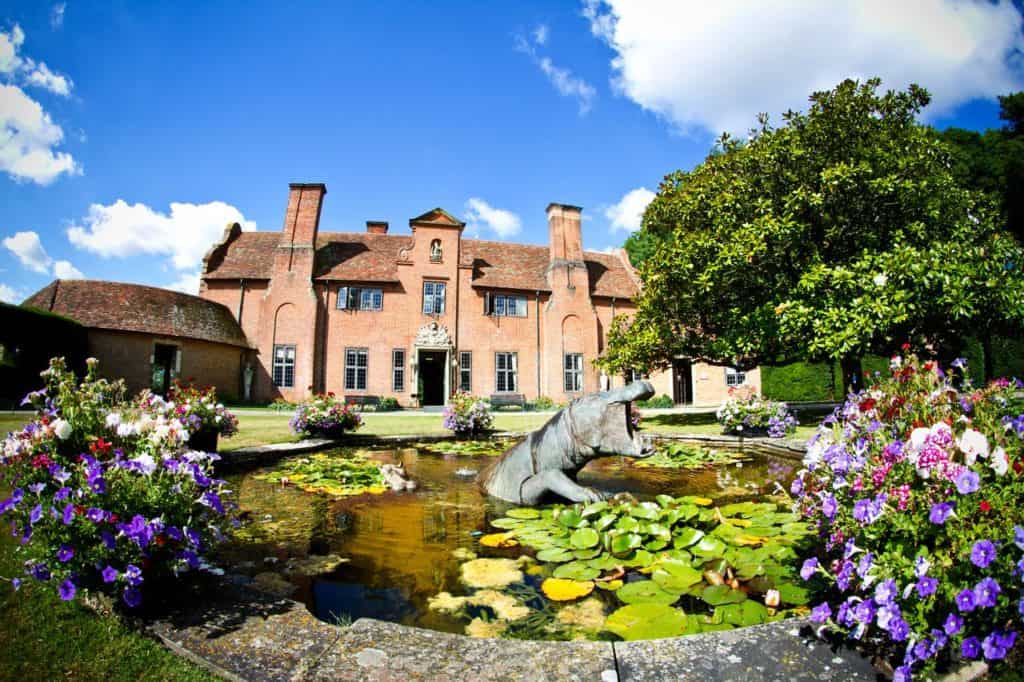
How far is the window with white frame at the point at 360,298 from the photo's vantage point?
2570 centimetres

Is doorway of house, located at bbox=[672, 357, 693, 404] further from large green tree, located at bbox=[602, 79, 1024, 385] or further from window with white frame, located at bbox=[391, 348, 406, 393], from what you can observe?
window with white frame, located at bbox=[391, 348, 406, 393]

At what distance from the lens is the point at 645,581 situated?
2.94 meters

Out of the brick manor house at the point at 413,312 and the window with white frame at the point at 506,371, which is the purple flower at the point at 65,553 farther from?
the window with white frame at the point at 506,371

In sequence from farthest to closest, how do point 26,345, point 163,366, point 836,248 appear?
point 163,366 < point 26,345 < point 836,248

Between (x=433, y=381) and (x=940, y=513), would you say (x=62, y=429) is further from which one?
(x=433, y=381)

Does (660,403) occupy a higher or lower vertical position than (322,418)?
lower

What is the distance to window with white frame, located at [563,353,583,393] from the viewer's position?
Result: 27125mm

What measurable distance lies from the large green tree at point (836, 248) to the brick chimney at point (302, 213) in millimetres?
18708

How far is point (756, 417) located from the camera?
9.52 m

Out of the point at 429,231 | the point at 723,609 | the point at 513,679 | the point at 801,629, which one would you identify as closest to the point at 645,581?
the point at 723,609

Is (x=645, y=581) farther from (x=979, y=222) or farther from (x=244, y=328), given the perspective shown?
(x=244, y=328)

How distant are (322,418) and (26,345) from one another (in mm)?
15522

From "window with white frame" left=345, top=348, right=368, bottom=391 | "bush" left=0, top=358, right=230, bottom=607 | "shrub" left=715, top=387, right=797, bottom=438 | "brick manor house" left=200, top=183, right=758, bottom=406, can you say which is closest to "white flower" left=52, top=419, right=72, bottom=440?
"bush" left=0, top=358, right=230, bottom=607

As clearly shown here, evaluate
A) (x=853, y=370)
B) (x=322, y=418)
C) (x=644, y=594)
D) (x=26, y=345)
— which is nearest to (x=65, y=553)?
(x=644, y=594)
